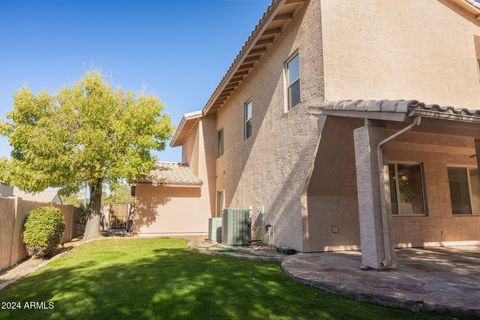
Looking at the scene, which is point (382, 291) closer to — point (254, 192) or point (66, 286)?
point (66, 286)

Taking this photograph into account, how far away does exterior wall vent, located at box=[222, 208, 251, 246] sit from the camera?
10.5m

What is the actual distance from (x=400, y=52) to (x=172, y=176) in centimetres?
1364

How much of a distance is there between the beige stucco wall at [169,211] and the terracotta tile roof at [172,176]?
22.9 inches

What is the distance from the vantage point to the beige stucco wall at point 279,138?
26.7 feet

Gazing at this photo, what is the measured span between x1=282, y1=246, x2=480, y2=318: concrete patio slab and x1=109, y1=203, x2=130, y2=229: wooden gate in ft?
67.3

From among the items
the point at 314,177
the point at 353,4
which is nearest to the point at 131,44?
the point at 353,4

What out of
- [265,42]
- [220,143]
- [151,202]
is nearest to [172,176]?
[151,202]

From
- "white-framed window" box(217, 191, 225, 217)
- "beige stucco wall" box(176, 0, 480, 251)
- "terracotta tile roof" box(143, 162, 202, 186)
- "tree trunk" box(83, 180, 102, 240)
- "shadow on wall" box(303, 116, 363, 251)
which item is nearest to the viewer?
"shadow on wall" box(303, 116, 363, 251)

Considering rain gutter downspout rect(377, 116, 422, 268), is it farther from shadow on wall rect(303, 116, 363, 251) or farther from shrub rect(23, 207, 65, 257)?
shrub rect(23, 207, 65, 257)

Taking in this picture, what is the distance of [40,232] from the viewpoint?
9656mm

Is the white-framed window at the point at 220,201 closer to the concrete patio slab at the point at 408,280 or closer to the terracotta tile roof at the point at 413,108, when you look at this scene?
the concrete patio slab at the point at 408,280

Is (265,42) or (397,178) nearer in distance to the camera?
(397,178)

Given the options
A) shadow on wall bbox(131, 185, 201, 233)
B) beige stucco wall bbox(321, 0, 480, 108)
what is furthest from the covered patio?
shadow on wall bbox(131, 185, 201, 233)

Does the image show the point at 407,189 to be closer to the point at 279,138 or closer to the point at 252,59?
the point at 279,138
